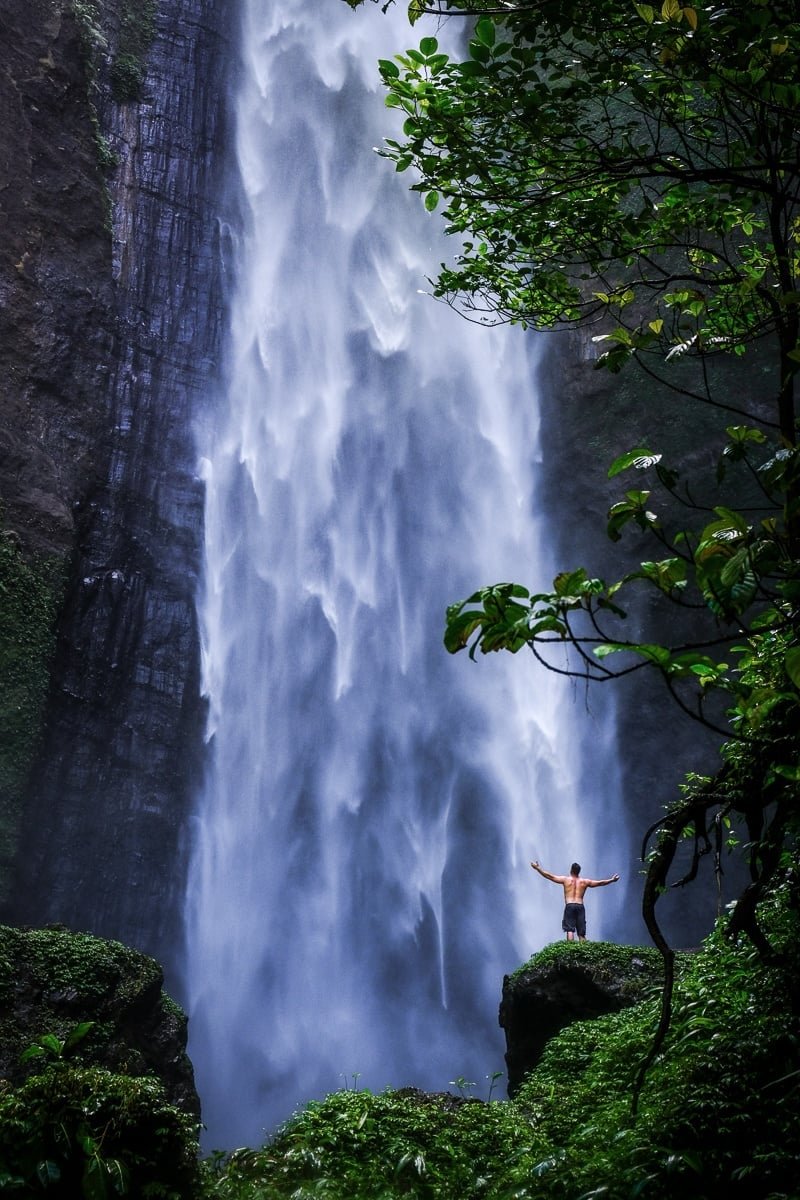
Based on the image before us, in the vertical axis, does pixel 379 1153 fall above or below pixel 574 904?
below

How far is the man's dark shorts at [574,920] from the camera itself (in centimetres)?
1033

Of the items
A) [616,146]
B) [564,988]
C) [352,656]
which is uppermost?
[352,656]

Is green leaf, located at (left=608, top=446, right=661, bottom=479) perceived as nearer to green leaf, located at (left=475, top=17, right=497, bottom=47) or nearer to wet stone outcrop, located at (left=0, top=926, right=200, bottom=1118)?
green leaf, located at (left=475, top=17, right=497, bottom=47)

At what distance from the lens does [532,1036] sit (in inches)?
331

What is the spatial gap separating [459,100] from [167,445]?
50.4ft

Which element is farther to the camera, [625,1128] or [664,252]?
[664,252]

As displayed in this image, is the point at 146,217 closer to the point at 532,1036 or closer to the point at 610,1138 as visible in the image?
the point at 532,1036

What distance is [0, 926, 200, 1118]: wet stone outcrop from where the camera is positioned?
24.0 ft

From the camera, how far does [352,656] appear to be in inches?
750

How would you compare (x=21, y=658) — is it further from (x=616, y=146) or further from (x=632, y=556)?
(x=616, y=146)

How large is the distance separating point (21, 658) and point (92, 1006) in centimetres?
830

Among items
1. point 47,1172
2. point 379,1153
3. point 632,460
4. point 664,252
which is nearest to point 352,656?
point 379,1153

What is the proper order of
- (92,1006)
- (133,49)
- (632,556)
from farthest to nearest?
(133,49) < (632,556) < (92,1006)

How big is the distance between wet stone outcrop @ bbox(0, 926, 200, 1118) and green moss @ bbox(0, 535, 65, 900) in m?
6.32
